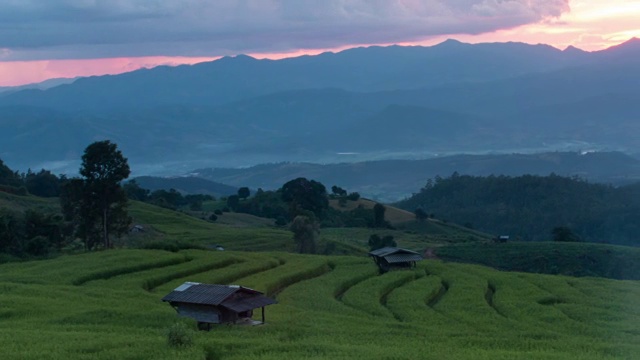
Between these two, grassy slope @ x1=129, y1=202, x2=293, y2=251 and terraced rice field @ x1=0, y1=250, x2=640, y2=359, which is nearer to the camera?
→ terraced rice field @ x1=0, y1=250, x2=640, y2=359

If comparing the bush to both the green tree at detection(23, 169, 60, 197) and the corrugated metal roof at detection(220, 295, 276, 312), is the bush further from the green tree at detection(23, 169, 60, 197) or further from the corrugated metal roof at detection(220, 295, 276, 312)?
the green tree at detection(23, 169, 60, 197)

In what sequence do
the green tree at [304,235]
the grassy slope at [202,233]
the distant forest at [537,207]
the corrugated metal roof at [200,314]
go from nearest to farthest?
1. the corrugated metal roof at [200,314]
2. the grassy slope at [202,233]
3. the green tree at [304,235]
4. the distant forest at [537,207]

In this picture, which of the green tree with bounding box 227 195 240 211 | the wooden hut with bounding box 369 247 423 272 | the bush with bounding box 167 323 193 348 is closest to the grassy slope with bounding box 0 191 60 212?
the green tree with bounding box 227 195 240 211

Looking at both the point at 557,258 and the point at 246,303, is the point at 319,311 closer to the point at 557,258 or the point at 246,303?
the point at 246,303

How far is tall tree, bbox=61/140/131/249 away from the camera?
67.0 meters

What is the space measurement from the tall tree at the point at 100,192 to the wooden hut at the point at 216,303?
34.2 m

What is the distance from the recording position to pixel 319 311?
38688 millimetres

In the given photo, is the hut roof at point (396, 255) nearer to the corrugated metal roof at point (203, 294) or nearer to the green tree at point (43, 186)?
the corrugated metal roof at point (203, 294)

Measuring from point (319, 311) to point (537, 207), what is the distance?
376 feet

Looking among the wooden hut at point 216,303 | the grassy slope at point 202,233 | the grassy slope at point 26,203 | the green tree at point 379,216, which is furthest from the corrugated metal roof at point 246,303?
the green tree at point 379,216

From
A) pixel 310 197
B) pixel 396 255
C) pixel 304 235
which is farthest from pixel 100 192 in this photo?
pixel 310 197

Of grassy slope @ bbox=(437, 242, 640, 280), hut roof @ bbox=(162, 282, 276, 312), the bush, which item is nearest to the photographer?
the bush

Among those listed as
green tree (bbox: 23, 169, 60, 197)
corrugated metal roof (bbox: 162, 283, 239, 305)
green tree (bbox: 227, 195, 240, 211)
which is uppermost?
green tree (bbox: 23, 169, 60, 197)

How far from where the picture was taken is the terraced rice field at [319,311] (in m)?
27.7
